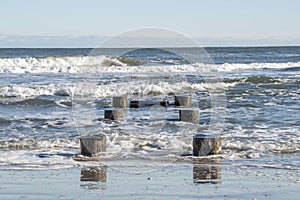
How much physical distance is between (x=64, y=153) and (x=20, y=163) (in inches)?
49.3

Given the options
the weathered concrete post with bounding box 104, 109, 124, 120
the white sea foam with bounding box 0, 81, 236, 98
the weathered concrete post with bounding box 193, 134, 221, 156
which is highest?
the weathered concrete post with bounding box 193, 134, 221, 156

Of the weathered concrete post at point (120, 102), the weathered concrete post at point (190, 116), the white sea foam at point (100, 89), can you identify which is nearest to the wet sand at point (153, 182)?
the weathered concrete post at point (190, 116)

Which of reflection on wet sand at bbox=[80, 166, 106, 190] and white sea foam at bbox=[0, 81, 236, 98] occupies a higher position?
reflection on wet sand at bbox=[80, 166, 106, 190]

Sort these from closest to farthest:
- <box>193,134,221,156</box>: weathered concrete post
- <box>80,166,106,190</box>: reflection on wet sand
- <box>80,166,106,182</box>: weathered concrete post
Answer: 1. <box>80,166,106,190</box>: reflection on wet sand
2. <box>80,166,106,182</box>: weathered concrete post
3. <box>193,134,221,156</box>: weathered concrete post

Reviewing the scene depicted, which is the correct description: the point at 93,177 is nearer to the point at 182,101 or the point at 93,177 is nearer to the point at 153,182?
the point at 153,182

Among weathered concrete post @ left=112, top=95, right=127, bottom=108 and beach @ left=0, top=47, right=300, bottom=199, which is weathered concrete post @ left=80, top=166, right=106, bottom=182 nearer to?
beach @ left=0, top=47, right=300, bottom=199

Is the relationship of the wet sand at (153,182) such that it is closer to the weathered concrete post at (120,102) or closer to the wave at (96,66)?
the weathered concrete post at (120,102)

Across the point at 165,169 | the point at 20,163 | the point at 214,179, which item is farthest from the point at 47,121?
the point at 214,179

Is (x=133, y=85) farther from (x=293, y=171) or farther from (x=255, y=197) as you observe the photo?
(x=255, y=197)

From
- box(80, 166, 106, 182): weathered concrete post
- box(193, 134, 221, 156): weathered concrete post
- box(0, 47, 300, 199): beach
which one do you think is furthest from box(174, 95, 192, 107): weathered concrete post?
box(80, 166, 106, 182): weathered concrete post

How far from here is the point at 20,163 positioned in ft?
31.4

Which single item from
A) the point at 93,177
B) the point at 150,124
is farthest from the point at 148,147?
the point at 150,124

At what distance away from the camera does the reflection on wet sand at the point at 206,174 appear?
790 cm

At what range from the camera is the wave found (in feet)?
133
